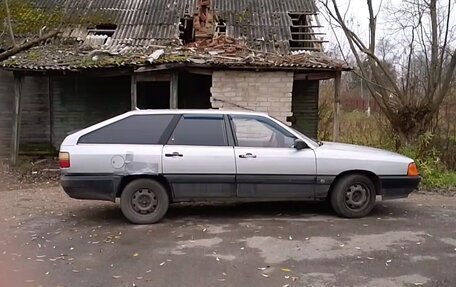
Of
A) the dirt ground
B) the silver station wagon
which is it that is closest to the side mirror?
the silver station wagon

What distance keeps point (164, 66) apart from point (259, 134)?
19.0 ft

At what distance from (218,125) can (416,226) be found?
10.2ft

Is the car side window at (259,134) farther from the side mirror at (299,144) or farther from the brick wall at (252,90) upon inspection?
the brick wall at (252,90)

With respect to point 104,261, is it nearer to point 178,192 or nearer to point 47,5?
point 178,192

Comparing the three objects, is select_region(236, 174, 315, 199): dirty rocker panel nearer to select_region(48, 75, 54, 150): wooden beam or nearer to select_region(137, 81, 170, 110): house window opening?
select_region(137, 81, 170, 110): house window opening

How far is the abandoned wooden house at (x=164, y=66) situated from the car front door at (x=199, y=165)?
5.43 m

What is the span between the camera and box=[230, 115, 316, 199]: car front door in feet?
23.3

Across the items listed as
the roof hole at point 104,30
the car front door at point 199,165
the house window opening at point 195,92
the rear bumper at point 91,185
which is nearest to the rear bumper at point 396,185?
the car front door at point 199,165

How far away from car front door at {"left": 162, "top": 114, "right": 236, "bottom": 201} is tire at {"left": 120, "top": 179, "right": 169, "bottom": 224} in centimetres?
21

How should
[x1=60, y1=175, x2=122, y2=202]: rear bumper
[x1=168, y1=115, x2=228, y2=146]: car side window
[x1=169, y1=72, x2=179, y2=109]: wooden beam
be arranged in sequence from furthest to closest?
[x1=169, y1=72, x2=179, y2=109]: wooden beam, [x1=168, y1=115, x2=228, y2=146]: car side window, [x1=60, y1=175, x2=122, y2=202]: rear bumper

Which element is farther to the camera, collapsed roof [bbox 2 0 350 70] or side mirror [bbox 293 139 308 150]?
collapsed roof [bbox 2 0 350 70]

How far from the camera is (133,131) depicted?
717 cm

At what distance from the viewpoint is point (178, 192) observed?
23.2 feet

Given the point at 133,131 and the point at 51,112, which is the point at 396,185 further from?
the point at 51,112
